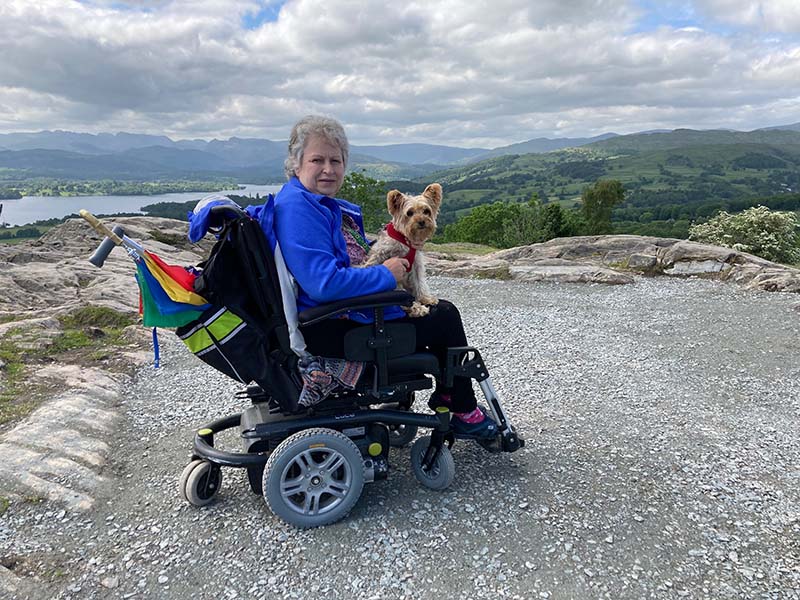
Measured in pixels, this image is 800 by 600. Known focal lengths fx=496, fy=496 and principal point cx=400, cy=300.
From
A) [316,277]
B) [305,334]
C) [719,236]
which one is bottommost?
[719,236]

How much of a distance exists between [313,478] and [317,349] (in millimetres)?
1004

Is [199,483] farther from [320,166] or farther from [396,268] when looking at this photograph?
[320,166]

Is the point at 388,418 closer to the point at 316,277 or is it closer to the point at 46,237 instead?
the point at 316,277

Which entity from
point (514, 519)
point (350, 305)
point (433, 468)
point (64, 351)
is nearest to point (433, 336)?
point (350, 305)

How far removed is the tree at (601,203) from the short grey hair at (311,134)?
57.5 metres

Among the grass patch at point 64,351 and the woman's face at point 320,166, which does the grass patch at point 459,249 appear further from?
the woman's face at point 320,166

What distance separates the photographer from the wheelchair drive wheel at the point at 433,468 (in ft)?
14.0

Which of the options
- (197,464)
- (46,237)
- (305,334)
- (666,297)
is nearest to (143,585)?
(197,464)

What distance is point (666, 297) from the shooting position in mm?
12664

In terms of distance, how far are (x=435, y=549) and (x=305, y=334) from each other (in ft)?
6.03

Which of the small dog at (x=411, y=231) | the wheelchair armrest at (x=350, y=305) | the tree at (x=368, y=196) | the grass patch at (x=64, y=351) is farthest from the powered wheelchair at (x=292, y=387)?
the tree at (x=368, y=196)

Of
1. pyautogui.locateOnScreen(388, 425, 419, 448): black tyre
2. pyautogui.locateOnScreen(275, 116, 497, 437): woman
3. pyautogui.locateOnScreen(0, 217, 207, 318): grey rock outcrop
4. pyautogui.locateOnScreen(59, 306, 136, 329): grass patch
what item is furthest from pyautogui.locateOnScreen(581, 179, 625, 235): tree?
pyautogui.locateOnScreen(275, 116, 497, 437): woman

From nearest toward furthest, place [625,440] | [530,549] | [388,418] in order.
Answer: [530,549], [388,418], [625,440]

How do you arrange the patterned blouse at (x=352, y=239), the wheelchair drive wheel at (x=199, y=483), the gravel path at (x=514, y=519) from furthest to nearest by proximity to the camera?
1. the patterned blouse at (x=352, y=239)
2. the wheelchair drive wheel at (x=199, y=483)
3. the gravel path at (x=514, y=519)
